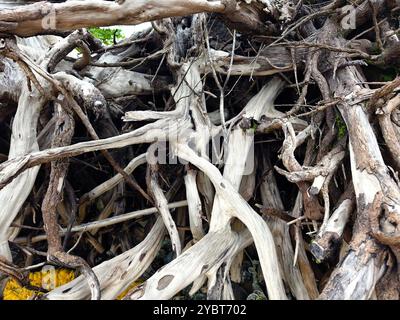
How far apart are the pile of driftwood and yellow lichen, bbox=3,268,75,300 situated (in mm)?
140

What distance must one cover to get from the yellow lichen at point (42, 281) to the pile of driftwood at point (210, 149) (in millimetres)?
140

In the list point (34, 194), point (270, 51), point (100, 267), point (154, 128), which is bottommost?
point (100, 267)

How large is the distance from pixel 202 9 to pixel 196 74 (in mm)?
678

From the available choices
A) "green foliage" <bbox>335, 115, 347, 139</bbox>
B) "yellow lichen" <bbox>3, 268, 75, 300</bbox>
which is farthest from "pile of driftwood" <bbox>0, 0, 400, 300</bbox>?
"yellow lichen" <bbox>3, 268, 75, 300</bbox>

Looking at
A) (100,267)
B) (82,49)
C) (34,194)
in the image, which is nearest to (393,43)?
(82,49)

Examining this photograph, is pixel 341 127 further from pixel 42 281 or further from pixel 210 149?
pixel 42 281

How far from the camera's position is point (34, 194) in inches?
98.7

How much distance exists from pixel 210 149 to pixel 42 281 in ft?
4.23

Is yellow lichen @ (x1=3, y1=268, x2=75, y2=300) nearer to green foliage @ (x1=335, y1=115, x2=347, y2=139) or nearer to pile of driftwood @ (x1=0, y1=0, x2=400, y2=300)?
pile of driftwood @ (x1=0, y1=0, x2=400, y2=300)

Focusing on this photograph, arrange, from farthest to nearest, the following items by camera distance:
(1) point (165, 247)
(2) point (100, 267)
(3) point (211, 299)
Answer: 1. (1) point (165, 247)
2. (2) point (100, 267)
3. (3) point (211, 299)

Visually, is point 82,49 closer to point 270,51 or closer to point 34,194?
point 34,194

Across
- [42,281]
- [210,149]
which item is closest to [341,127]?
[210,149]

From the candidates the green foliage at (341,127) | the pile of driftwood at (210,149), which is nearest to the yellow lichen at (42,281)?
the pile of driftwood at (210,149)

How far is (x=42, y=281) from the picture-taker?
249 centimetres
